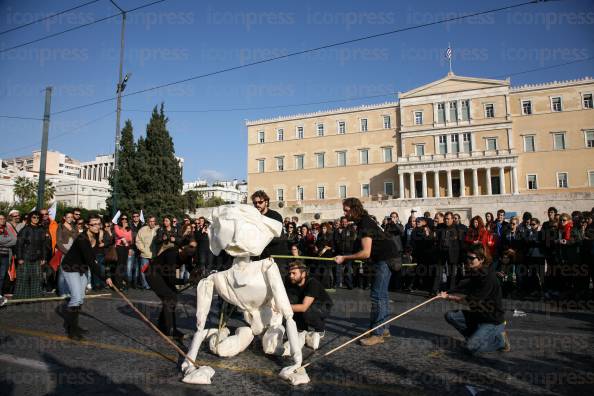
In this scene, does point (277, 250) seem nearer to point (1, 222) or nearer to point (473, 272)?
point (473, 272)

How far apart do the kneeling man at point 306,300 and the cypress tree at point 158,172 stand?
1658 inches

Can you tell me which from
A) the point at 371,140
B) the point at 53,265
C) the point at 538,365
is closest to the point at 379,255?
the point at 538,365

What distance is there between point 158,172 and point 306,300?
43264 mm

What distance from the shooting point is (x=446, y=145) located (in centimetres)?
5912

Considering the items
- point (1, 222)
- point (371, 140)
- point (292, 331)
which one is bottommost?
point (292, 331)

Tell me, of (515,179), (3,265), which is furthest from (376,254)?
(515,179)

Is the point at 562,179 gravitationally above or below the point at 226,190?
below

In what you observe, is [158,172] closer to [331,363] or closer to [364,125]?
[364,125]

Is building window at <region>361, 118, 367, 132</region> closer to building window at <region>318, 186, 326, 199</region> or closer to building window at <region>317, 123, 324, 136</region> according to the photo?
building window at <region>317, 123, 324, 136</region>

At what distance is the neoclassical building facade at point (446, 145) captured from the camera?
54125mm

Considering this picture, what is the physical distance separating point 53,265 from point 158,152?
3727 cm

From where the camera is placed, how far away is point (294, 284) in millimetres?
6125

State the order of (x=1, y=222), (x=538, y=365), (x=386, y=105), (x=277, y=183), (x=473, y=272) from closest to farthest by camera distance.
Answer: (x=538, y=365) → (x=473, y=272) → (x=1, y=222) → (x=386, y=105) → (x=277, y=183)

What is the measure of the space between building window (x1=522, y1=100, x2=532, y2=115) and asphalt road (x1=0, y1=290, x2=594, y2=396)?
5707 cm
